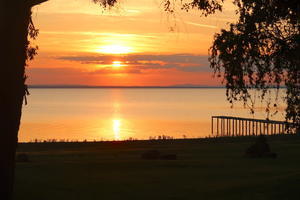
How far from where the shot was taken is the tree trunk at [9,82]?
11586 millimetres

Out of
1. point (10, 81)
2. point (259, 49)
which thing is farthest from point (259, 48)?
point (10, 81)

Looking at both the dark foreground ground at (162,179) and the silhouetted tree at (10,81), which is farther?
the dark foreground ground at (162,179)

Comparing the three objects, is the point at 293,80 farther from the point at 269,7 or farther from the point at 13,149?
the point at 13,149

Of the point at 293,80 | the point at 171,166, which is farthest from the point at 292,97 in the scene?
the point at 171,166

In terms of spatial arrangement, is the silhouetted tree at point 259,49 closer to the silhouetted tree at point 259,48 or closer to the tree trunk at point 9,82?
the silhouetted tree at point 259,48

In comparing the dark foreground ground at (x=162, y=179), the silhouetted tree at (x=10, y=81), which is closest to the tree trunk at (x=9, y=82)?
the silhouetted tree at (x=10, y=81)

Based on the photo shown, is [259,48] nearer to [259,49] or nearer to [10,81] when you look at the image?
[259,49]

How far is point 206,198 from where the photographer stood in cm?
1750

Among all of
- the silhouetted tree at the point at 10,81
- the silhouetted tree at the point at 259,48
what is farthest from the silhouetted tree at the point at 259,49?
the silhouetted tree at the point at 10,81

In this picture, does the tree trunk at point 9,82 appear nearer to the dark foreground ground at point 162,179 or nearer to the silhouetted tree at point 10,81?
the silhouetted tree at point 10,81

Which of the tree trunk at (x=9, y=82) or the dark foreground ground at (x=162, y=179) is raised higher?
the tree trunk at (x=9, y=82)

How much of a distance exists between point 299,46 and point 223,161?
10465 millimetres

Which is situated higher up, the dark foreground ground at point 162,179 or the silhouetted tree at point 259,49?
the silhouetted tree at point 259,49

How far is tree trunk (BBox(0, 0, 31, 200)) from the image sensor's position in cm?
1159
